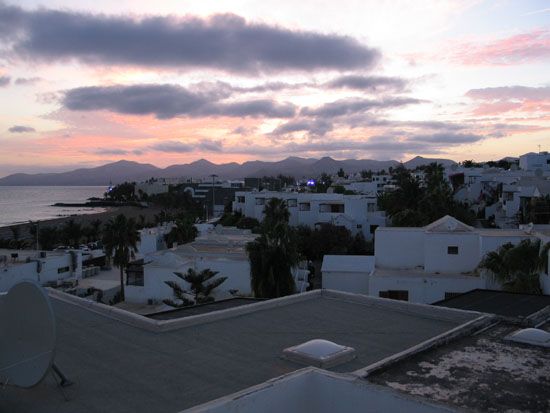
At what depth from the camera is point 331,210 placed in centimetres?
5469

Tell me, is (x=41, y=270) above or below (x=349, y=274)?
below

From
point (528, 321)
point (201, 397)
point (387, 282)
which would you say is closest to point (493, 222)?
point (387, 282)

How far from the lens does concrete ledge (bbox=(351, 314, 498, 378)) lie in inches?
254

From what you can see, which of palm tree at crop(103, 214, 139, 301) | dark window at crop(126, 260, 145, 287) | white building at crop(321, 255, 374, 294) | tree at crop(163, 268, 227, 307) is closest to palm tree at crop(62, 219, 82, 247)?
palm tree at crop(103, 214, 139, 301)

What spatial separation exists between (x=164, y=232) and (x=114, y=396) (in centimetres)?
4286

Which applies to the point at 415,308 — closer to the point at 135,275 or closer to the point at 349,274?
the point at 349,274

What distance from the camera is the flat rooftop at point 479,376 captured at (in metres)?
5.62

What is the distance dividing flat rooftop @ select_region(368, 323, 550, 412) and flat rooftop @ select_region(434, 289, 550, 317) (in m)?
6.28

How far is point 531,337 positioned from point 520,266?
1427cm

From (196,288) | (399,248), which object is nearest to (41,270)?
(196,288)

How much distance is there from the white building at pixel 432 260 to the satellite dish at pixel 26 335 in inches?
720

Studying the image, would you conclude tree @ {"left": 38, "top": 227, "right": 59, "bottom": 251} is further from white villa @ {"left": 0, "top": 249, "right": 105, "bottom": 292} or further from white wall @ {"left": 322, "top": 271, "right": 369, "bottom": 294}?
white wall @ {"left": 322, "top": 271, "right": 369, "bottom": 294}

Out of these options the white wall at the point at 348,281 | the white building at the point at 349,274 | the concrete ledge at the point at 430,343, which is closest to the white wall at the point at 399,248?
the white building at the point at 349,274

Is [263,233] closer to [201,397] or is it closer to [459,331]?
[459,331]
